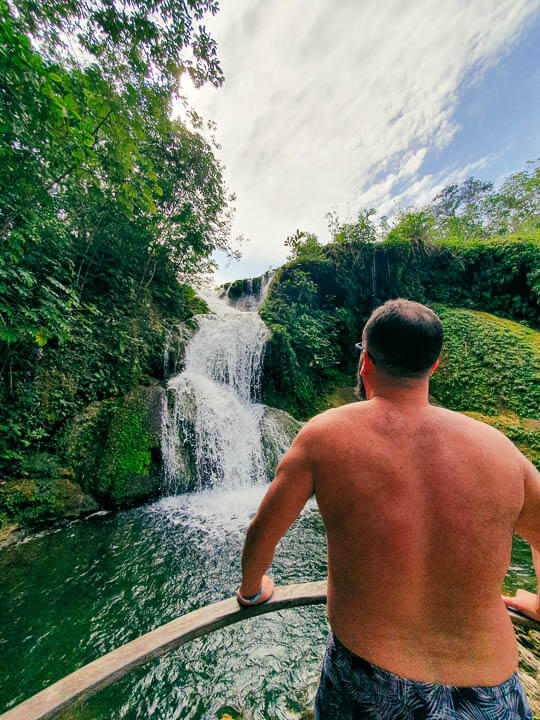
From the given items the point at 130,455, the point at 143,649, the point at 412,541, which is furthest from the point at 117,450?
the point at 412,541

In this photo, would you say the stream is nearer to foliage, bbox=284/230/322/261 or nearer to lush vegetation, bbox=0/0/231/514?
lush vegetation, bbox=0/0/231/514

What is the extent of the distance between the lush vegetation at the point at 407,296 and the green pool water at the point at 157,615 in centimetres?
474

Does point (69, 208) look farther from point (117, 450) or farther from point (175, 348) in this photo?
point (117, 450)

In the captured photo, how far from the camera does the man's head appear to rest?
915mm

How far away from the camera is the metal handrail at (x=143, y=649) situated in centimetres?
94

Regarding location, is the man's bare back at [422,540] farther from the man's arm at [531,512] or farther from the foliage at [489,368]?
the foliage at [489,368]

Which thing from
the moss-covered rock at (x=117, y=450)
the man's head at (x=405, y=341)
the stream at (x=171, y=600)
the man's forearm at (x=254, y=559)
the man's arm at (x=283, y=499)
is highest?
the man's head at (x=405, y=341)

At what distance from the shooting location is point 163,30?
3.94m

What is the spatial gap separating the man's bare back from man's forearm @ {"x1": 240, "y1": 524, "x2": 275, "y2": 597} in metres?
0.26

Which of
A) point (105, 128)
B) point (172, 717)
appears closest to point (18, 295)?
point (105, 128)

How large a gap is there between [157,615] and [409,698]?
9.60 feet

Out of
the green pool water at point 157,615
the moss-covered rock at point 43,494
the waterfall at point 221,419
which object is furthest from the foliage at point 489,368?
the moss-covered rock at point 43,494

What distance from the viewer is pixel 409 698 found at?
0.74 metres

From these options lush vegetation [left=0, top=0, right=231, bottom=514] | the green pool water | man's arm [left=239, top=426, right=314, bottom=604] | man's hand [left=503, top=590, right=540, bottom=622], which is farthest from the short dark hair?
lush vegetation [left=0, top=0, right=231, bottom=514]
